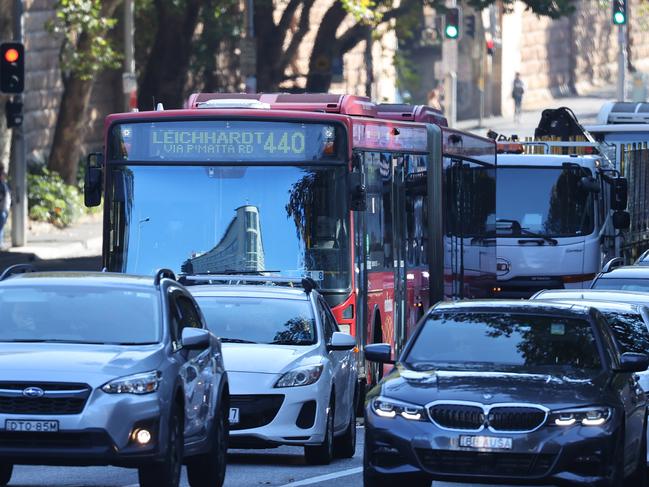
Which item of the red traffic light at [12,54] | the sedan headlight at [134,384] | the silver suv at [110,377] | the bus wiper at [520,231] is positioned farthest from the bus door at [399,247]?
the red traffic light at [12,54]


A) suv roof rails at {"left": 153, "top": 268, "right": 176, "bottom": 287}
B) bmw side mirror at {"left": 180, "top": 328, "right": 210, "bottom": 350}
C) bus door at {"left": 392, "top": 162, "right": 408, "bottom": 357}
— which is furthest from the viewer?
bus door at {"left": 392, "top": 162, "right": 408, "bottom": 357}

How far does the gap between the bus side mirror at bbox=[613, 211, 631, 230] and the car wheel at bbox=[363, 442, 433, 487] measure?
15.2 meters

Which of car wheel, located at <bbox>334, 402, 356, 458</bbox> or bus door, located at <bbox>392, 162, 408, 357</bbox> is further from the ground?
bus door, located at <bbox>392, 162, 408, 357</bbox>

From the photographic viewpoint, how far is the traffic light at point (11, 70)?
32.8 metres

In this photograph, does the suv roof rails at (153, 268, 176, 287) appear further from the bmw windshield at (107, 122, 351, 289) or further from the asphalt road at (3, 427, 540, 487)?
A: the bmw windshield at (107, 122, 351, 289)

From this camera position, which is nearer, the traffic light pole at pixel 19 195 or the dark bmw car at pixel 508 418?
the dark bmw car at pixel 508 418

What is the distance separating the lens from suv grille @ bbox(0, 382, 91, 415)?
10.7m

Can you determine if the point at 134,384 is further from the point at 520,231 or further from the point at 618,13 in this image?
the point at 618,13

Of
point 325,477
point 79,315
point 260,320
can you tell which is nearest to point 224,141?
point 260,320

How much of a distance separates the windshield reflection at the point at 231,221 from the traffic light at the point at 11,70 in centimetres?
1621

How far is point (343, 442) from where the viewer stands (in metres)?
15.0

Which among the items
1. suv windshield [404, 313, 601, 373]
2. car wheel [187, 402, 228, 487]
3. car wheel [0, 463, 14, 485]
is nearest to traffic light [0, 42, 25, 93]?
car wheel [0, 463, 14, 485]

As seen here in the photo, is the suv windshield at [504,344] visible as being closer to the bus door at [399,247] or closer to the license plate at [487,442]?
the license plate at [487,442]

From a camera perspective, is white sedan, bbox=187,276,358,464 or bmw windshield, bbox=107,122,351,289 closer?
white sedan, bbox=187,276,358,464
